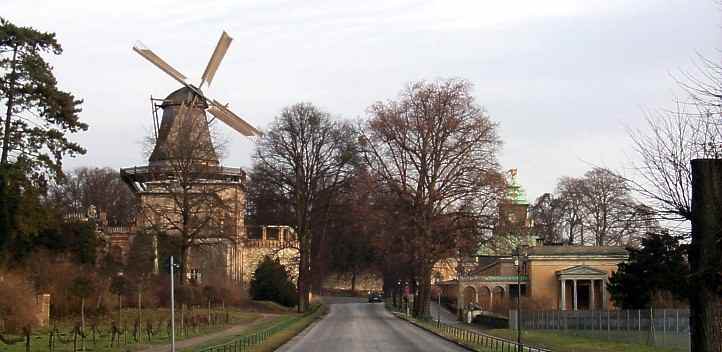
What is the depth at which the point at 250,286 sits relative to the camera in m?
76.6

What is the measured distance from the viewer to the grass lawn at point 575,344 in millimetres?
33938

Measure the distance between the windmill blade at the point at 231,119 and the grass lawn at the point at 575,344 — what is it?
36.0 m

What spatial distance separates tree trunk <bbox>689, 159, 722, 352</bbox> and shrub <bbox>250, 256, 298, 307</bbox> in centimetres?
5776

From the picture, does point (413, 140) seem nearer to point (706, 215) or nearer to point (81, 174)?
point (706, 215)

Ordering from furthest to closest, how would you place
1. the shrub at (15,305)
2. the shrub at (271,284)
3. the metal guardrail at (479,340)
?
the shrub at (271,284)
the shrub at (15,305)
the metal guardrail at (479,340)

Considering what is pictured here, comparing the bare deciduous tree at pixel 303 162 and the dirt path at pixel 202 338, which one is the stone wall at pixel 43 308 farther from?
the bare deciduous tree at pixel 303 162

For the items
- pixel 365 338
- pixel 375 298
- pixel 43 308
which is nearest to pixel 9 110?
pixel 43 308

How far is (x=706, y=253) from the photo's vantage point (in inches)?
645

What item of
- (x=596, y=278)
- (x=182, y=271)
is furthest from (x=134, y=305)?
(x=596, y=278)

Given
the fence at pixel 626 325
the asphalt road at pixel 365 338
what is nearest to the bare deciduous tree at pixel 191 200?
the asphalt road at pixel 365 338

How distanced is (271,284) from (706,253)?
194 feet

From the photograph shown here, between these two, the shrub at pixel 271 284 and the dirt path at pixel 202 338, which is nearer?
the dirt path at pixel 202 338

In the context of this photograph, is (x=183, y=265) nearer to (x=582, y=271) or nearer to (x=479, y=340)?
(x=479, y=340)

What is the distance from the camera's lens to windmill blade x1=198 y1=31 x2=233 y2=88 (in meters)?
79.6
